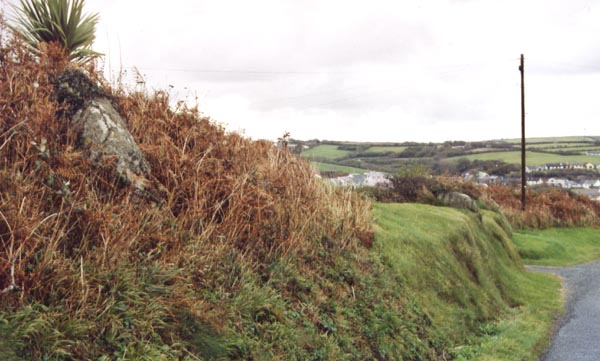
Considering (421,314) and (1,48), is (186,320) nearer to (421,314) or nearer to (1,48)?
(1,48)

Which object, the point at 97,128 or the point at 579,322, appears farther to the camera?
the point at 579,322

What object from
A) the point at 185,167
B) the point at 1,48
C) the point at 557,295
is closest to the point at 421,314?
the point at 185,167

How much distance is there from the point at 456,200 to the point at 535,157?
8629 cm

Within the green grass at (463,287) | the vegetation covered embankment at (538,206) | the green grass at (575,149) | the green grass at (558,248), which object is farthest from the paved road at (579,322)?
the green grass at (575,149)

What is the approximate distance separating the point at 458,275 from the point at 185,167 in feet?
28.9

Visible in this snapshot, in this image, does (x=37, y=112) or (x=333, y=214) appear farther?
(x=333, y=214)

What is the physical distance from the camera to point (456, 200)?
2162 centimetres

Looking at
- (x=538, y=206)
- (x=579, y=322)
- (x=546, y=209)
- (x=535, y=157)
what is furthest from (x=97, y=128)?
(x=535, y=157)

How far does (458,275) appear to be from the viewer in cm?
1438

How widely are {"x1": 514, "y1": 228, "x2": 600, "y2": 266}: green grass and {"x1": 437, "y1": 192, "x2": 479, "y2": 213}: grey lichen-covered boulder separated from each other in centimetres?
1012

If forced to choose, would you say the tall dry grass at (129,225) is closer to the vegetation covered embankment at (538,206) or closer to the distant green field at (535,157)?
the vegetation covered embankment at (538,206)

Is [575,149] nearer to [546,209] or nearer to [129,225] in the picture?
[546,209]

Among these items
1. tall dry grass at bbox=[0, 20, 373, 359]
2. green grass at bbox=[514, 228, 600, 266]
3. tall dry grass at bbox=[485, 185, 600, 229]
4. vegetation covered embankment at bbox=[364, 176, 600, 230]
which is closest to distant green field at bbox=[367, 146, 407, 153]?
vegetation covered embankment at bbox=[364, 176, 600, 230]

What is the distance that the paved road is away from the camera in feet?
46.3
